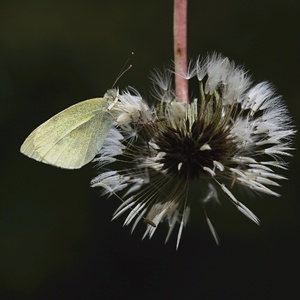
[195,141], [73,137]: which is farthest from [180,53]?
[73,137]

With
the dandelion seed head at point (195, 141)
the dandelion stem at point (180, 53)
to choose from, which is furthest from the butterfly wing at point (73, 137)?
the dandelion stem at point (180, 53)

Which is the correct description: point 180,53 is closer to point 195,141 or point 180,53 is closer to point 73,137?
point 195,141

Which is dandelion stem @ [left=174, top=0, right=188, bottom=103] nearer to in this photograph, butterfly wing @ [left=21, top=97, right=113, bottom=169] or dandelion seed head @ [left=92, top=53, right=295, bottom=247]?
dandelion seed head @ [left=92, top=53, right=295, bottom=247]

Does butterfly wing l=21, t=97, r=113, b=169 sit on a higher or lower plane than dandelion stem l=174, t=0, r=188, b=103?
lower

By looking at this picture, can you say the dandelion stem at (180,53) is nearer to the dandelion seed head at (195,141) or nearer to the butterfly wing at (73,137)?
the dandelion seed head at (195,141)

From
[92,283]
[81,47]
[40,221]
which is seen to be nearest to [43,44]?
[81,47]

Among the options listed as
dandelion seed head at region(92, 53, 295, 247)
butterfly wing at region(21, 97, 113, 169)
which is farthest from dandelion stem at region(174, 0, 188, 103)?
butterfly wing at region(21, 97, 113, 169)

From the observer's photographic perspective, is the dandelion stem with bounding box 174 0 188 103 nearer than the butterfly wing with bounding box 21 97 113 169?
Yes
